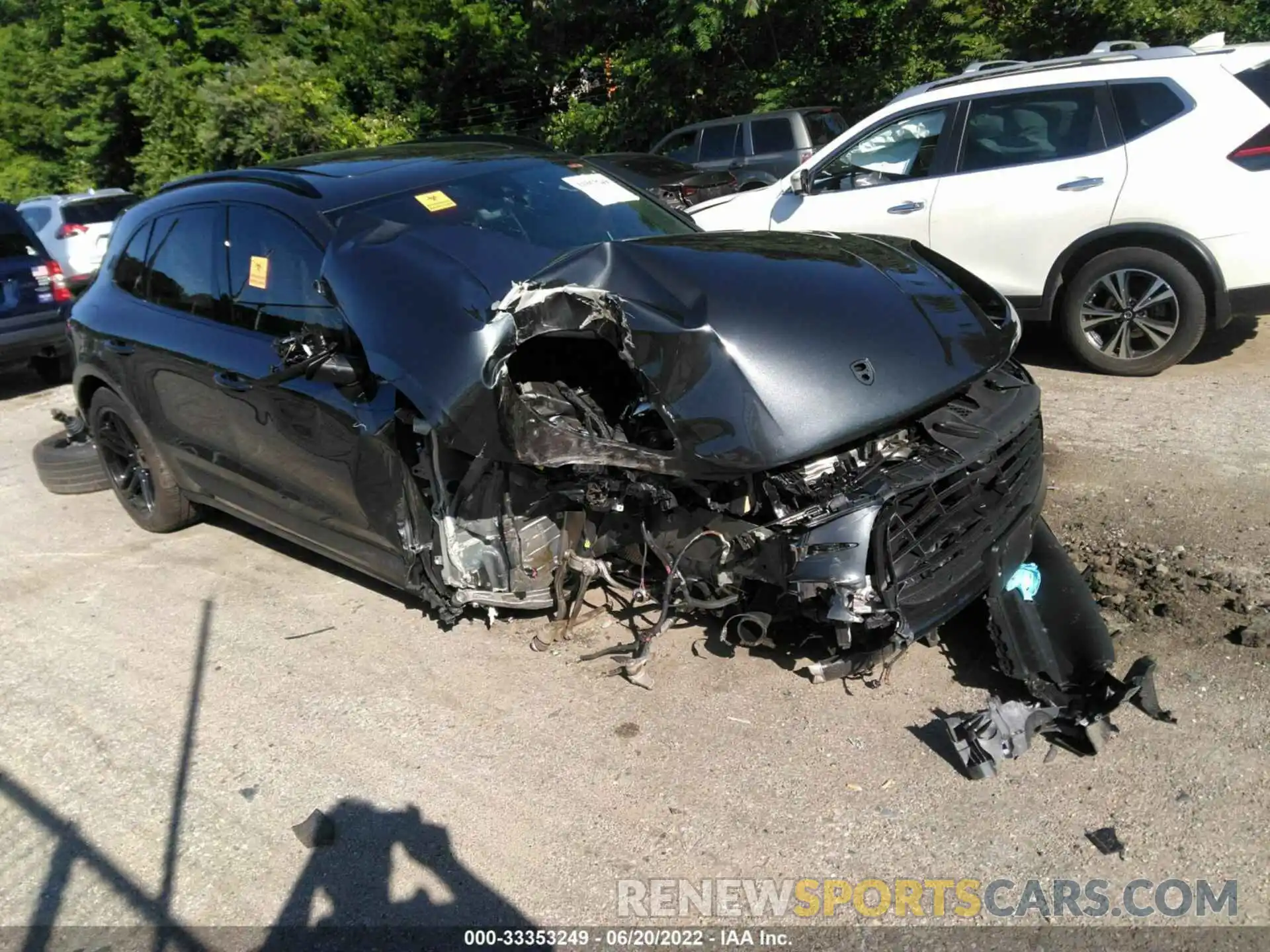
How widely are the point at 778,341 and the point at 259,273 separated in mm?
2417

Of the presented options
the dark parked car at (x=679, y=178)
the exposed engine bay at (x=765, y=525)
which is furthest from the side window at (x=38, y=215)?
the exposed engine bay at (x=765, y=525)

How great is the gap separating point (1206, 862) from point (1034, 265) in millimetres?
4531

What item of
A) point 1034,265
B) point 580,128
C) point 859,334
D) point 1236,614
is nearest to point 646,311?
point 859,334

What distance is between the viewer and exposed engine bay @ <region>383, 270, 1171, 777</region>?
307 centimetres

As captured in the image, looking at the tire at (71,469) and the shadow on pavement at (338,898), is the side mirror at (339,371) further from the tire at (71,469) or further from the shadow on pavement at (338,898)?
the tire at (71,469)

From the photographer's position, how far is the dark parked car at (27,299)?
915 centimetres

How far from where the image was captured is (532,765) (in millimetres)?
3301

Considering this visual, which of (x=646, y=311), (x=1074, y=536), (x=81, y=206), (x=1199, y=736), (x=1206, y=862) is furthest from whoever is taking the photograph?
(x=81, y=206)

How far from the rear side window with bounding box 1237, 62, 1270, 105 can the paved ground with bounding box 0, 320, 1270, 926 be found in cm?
235

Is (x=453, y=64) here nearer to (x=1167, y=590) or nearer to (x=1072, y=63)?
(x=1072, y=63)

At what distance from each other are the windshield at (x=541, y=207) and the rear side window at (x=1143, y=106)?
311 cm

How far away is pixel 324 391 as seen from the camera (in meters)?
3.89

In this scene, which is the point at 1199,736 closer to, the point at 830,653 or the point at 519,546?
the point at 830,653

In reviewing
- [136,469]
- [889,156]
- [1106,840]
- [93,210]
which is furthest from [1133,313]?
[93,210]
